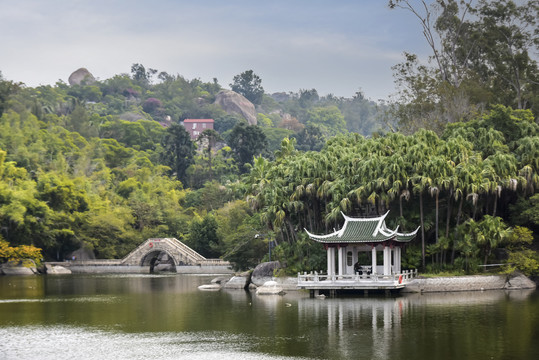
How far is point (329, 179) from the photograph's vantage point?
161 ft

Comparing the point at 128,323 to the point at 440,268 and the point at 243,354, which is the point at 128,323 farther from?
the point at 440,268

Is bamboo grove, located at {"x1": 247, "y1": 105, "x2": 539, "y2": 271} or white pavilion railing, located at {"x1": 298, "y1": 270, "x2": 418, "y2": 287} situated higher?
bamboo grove, located at {"x1": 247, "y1": 105, "x2": 539, "y2": 271}

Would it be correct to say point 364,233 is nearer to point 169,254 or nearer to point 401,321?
point 401,321

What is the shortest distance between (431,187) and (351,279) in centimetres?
699

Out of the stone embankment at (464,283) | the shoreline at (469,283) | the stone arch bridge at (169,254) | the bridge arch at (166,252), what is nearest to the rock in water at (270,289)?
the stone embankment at (464,283)

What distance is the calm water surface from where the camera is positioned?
26547mm

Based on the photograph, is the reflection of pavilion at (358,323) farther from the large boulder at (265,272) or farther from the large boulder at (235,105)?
the large boulder at (235,105)

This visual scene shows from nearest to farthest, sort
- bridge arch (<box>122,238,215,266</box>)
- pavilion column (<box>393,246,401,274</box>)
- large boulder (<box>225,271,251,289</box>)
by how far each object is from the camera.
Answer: pavilion column (<box>393,246,401,274</box>)
large boulder (<box>225,271,251,289</box>)
bridge arch (<box>122,238,215,266</box>)

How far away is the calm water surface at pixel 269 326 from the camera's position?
1045 inches

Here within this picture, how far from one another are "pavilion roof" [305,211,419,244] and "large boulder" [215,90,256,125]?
148904mm

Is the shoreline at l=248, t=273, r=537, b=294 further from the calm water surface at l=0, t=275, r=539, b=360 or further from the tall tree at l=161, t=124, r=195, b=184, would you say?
the tall tree at l=161, t=124, r=195, b=184

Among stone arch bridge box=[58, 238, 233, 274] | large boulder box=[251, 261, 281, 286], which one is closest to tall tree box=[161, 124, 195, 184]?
stone arch bridge box=[58, 238, 233, 274]

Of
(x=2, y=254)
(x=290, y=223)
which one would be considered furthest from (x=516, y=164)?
(x=2, y=254)

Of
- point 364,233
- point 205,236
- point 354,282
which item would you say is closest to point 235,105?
point 205,236
